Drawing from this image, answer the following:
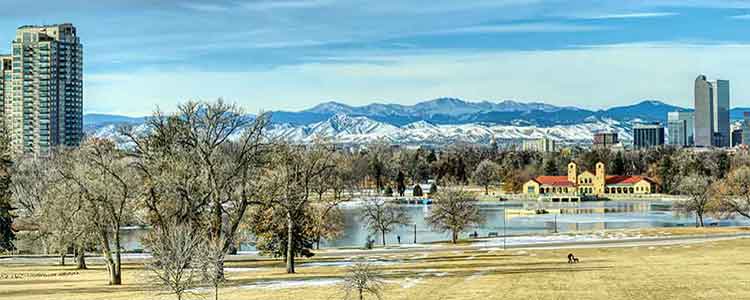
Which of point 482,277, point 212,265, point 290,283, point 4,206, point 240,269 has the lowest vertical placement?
point 240,269

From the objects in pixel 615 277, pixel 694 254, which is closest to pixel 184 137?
pixel 615 277

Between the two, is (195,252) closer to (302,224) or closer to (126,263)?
(302,224)

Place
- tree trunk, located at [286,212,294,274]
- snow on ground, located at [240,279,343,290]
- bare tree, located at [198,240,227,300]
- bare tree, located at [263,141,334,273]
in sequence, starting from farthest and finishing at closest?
bare tree, located at [263,141,334,273] < tree trunk, located at [286,212,294,274] < snow on ground, located at [240,279,343,290] < bare tree, located at [198,240,227,300]

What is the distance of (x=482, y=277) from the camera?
49562 millimetres

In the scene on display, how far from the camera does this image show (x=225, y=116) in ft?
177

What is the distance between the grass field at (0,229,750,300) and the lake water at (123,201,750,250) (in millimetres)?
26856

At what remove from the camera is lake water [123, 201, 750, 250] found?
316 ft

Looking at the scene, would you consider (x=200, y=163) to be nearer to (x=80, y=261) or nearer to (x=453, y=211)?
(x=80, y=261)

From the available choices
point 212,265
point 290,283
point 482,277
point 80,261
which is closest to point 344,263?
point 290,283

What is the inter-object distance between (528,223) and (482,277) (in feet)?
233

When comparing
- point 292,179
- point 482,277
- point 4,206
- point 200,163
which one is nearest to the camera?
point 482,277

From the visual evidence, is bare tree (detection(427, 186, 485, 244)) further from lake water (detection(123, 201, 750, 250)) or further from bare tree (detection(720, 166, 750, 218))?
bare tree (detection(720, 166, 750, 218))

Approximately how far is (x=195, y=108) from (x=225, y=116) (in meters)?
2.13

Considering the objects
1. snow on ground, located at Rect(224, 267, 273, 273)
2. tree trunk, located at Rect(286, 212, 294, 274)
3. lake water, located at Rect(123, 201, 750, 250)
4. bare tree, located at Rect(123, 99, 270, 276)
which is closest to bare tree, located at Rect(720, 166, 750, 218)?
lake water, located at Rect(123, 201, 750, 250)
